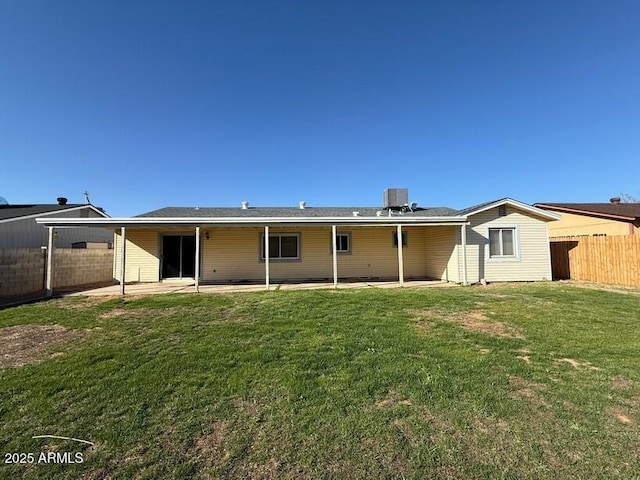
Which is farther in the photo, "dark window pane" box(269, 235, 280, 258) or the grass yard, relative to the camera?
"dark window pane" box(269, 235, 280, 258)

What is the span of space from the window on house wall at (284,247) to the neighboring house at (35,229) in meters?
9.37

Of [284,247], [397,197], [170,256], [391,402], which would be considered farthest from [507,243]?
[170,256]

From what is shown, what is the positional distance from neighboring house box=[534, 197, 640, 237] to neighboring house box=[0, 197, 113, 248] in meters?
24.4

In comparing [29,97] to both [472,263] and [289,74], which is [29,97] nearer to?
[289,74]

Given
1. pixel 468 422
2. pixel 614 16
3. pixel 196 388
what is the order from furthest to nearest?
pixel 614 16
pixel 196 388
pixel 468 422

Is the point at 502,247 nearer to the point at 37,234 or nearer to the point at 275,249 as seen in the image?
the point at 275,249

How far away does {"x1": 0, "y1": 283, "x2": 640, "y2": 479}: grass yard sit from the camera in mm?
2361

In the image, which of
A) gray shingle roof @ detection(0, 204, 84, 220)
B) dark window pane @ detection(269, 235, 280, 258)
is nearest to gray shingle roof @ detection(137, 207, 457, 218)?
dark window pane @ detection(269, 235, 280, 258)

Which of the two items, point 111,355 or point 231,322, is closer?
point 111,355

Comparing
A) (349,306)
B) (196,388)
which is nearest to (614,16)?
(349,306)

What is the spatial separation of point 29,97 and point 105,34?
4.22 metres

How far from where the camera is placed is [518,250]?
12844 millimetres

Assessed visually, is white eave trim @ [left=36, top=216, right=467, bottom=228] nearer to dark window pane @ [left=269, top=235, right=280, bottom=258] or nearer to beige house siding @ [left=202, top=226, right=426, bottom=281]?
beige house siding @ [left=202, top=226, right=426, bottom=281]

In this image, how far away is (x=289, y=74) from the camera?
1370cm
